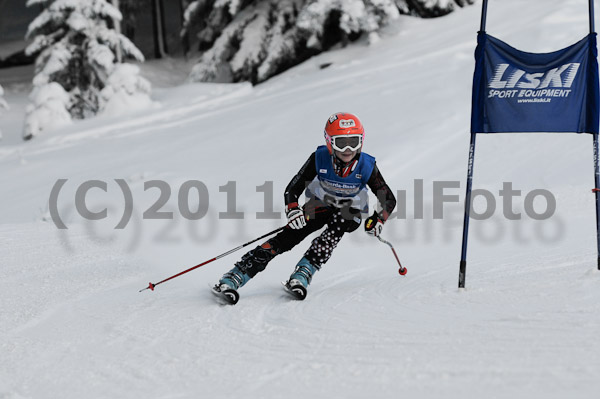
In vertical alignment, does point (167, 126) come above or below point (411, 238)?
above

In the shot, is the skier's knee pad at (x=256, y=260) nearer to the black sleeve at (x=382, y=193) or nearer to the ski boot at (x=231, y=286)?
the ski boot at (x=231, y=286)

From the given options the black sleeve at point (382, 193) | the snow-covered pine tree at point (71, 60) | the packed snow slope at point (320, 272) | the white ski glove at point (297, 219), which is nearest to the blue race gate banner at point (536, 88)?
the black sleeve at point (382, 193)

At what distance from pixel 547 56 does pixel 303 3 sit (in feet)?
43.8

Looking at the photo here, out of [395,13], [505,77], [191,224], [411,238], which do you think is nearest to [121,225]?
[191,224]

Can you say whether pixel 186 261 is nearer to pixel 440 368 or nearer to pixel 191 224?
pixel 191 224

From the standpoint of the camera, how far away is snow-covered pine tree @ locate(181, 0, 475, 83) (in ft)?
52.9

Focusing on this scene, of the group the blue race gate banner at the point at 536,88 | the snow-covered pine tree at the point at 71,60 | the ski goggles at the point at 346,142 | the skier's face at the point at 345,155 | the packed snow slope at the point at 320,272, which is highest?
the snow-covered pine tree at the point at 71,60

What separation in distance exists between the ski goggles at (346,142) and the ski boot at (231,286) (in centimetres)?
129

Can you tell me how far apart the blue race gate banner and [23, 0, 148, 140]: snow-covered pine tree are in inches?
556

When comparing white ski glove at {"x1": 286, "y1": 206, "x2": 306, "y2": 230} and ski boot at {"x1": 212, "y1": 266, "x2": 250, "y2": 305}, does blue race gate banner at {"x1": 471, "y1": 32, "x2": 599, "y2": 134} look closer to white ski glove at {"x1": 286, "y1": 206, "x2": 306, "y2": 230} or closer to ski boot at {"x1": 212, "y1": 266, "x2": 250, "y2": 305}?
white ski glove at {"x1": 286, "y1": 206, "x2": 306, "y2": 230}

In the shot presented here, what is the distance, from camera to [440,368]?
344 centimetres

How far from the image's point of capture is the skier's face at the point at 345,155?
5061mm

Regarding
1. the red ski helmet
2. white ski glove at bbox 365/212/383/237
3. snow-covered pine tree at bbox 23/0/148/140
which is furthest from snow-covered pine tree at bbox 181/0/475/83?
white ski glove at bbox 365/212/383/237

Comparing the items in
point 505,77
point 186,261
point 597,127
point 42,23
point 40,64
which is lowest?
point 186,261
